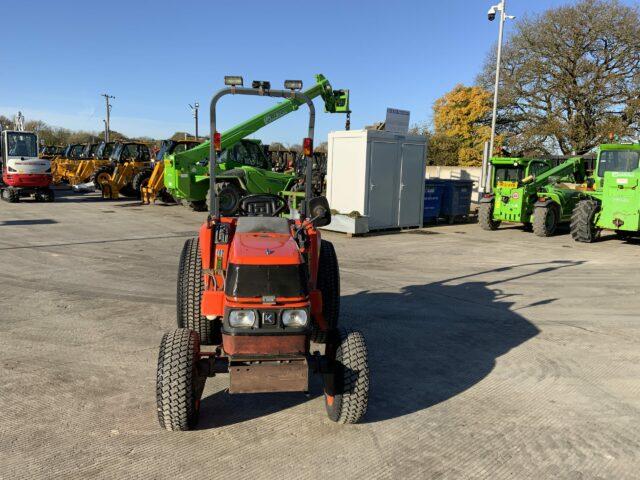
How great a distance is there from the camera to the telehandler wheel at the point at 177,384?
340 cm

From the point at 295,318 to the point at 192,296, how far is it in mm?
1488

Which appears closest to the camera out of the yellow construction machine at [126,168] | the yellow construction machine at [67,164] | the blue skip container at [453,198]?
the blue skip container at [453,198]

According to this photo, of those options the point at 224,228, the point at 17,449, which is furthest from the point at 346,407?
the point at 17,449

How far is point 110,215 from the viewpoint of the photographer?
1627 cm

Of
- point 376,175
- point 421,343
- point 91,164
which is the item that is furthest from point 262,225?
point 91,164

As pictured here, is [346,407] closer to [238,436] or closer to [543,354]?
[238,436]

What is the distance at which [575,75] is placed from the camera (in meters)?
27.1

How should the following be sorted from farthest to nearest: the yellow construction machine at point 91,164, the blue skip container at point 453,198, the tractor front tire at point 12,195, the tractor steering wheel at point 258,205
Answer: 1. the yellow construction machine at point 91,164
2. the tractor front tire at point 12,195
3. the blue skip container at point 453,198
4. the tractor steering wheel at point 258,205

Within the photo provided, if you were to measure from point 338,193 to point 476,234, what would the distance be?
3929mm

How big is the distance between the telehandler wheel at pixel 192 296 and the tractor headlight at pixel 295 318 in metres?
1.42

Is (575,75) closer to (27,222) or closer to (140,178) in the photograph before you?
(140,178)

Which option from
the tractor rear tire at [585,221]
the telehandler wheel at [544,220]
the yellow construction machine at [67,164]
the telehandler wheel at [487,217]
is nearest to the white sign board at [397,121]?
the telehandler wheel at [487,217]

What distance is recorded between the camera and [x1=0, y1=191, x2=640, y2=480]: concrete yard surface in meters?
3.29

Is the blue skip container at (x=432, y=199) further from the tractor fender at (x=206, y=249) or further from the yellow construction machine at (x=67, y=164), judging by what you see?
the yellow construction machine at (x=67, y=164)
